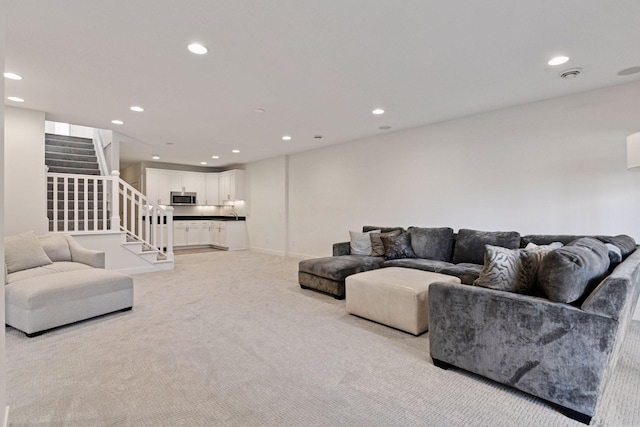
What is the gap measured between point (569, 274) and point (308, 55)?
98.5 inches

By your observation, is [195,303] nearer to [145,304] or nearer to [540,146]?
[145,304]

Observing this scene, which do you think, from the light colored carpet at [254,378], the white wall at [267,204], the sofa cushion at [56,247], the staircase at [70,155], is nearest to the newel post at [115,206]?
the sofa cushion at [56,247]

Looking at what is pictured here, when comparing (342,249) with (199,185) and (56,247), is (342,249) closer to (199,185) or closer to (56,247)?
(56,247)

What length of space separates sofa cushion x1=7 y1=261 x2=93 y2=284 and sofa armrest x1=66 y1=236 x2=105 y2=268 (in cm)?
8

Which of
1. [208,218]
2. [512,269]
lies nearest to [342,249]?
[512,269]

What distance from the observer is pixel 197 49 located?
102 inches

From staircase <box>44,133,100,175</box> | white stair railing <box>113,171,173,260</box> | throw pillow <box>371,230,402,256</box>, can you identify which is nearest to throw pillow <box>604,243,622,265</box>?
throw pillow <box>371,230,402,256</box>

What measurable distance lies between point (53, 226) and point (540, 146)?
7.09 meters

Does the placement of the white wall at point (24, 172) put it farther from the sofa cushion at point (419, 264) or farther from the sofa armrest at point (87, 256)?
the sofa cushion at point (419, 264)

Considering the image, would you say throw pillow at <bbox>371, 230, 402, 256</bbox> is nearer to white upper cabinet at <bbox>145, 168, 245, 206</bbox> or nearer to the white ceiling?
the white ceiling

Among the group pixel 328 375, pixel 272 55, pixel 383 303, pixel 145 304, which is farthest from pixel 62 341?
pixel 272 55

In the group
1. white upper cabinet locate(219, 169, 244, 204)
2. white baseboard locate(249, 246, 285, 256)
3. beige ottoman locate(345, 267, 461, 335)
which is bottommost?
white baseboard locate(249, 246, 285, 256)

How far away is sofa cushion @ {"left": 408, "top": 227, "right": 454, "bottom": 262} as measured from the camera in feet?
13.9

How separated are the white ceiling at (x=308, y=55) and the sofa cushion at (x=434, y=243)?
5.55ft
